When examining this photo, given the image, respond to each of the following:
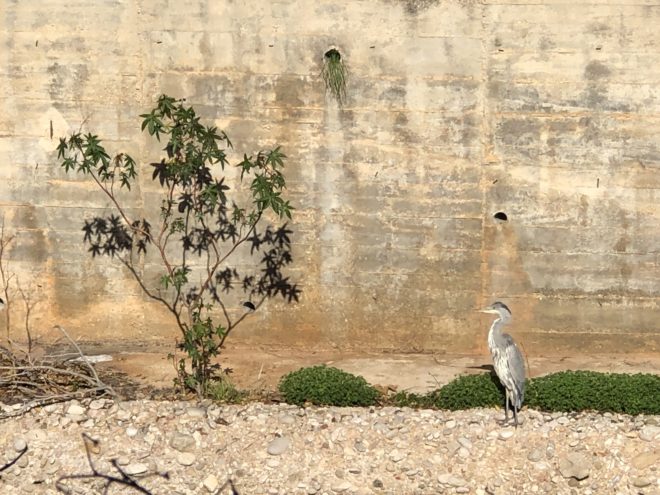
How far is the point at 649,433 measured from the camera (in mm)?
9617

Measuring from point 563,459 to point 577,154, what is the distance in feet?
11.7

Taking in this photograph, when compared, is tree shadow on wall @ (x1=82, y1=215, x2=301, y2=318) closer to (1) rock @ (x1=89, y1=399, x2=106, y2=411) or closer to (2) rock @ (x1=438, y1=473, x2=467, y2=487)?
(1) rock @ (x1=89, y1=399, x2=106, y2=411)

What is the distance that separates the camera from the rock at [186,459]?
9.76m

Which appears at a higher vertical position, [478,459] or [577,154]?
[577,154]

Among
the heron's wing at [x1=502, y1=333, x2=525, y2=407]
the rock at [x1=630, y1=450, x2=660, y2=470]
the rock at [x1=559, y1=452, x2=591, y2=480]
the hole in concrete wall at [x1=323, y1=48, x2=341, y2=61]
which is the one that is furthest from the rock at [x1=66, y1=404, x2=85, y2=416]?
the rock at [x1=630, y1=450, x2=660, y2=470]

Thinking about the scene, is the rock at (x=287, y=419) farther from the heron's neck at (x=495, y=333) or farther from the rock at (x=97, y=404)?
the heron's neck at (x=495, y=333)

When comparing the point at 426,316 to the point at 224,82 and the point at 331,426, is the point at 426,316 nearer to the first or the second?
the point at 331,426

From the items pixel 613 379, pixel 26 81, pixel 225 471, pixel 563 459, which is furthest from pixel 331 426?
pixel 26 81

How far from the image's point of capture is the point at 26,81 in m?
11.5

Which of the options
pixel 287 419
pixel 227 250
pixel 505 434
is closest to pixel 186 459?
pixel 287 419

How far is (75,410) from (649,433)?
5665 millimetres

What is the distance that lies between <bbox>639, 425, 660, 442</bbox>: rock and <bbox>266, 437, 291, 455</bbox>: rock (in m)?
3.40

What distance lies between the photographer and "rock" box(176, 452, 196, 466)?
384 inches

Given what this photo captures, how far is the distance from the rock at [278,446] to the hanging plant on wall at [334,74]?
3.91 metres
